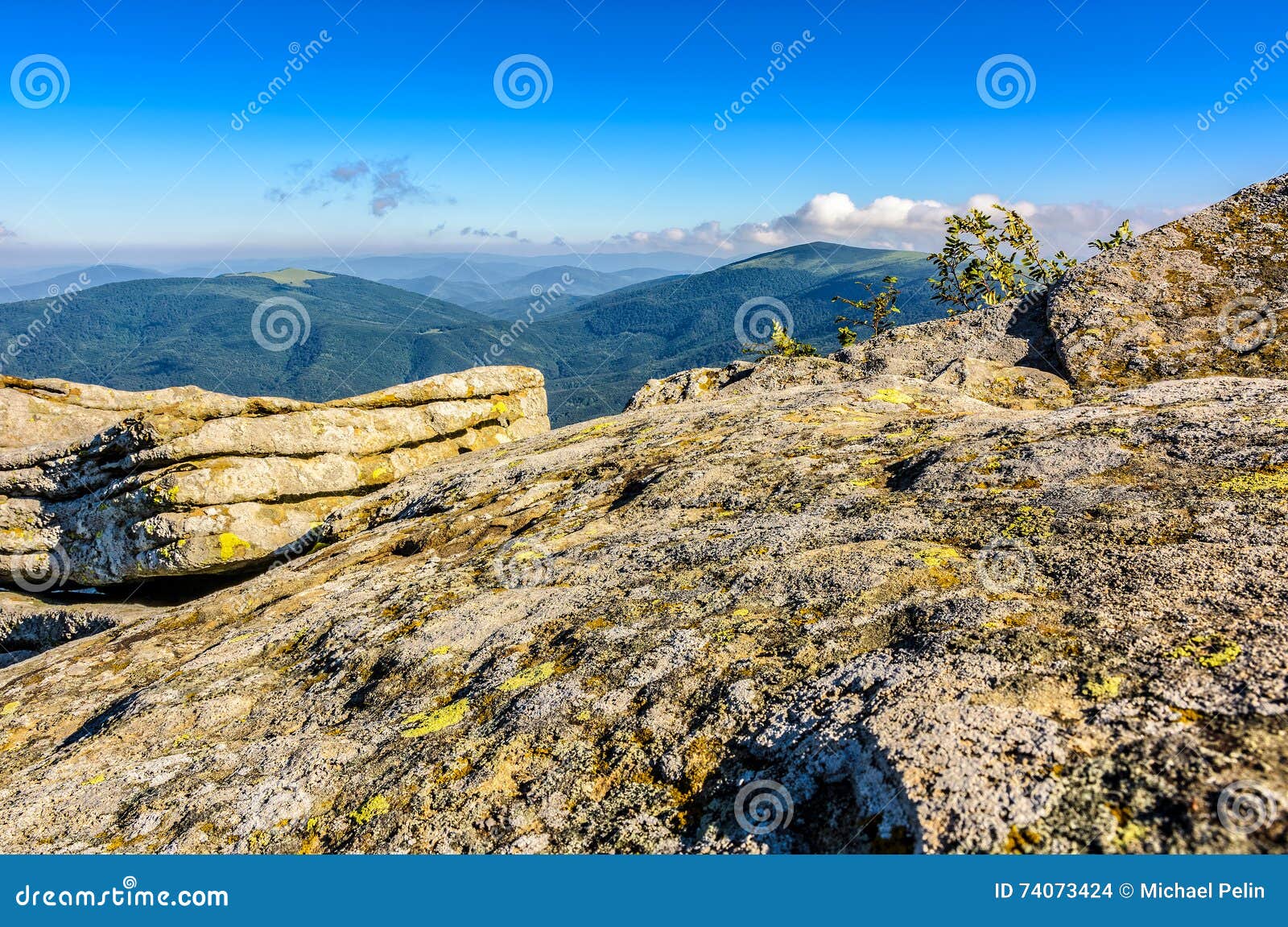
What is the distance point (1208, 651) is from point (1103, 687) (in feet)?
2.43

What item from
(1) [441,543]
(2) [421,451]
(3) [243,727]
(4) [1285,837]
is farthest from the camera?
(2) [421,451]

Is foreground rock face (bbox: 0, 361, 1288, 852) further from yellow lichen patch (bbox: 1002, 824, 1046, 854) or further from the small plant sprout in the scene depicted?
the small plant sprout

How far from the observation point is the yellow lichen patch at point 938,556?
650cm

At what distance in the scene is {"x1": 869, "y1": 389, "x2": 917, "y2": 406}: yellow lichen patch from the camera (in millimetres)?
13406

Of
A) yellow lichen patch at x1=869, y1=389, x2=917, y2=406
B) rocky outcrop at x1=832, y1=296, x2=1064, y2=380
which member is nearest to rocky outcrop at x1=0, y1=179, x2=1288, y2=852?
yellow lichen patch at x1=869, y1=389, x2=917, y2=406

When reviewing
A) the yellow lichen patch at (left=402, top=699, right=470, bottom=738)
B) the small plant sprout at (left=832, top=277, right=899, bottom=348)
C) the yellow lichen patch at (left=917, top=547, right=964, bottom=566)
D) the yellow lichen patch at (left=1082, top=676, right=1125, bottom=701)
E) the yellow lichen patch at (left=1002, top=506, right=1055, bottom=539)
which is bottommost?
the yellow lichen patch at (left=402, top=699, right=470, bottom=738)

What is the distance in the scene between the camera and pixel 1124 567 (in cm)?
557

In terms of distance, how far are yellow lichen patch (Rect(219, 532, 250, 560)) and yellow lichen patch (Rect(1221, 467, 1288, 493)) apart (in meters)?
16.9

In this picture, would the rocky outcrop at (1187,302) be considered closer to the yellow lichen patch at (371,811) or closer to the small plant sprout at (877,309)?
the yellow lichen patch at (371,811)

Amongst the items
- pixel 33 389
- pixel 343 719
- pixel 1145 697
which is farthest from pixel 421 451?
pixel 1145 697

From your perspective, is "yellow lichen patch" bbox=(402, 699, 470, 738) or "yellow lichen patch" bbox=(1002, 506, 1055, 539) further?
"yellow lichen patch" bbox=(1002, 506, 1055, 539)

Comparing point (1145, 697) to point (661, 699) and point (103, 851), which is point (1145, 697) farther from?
point (103, 851)

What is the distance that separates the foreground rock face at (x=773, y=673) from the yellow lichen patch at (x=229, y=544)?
15.1ft

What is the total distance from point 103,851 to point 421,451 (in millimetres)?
14248
